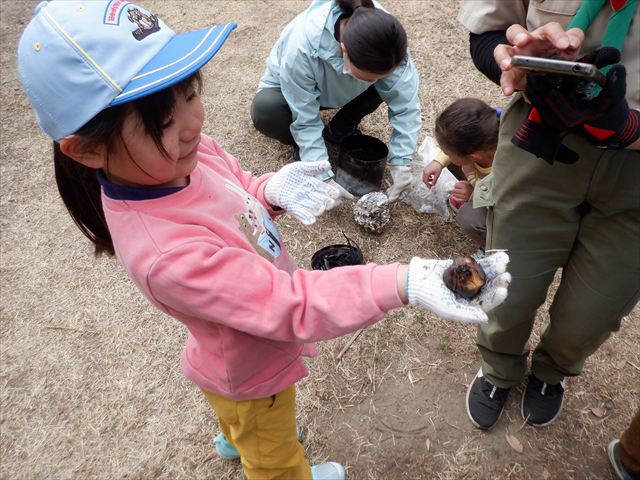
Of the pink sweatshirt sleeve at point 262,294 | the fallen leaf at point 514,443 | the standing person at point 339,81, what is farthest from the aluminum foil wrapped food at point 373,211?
the pink sweatshirt sleeve at point 262,294

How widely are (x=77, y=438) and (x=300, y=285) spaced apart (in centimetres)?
183

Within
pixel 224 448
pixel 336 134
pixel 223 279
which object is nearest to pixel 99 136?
pixel 223 279

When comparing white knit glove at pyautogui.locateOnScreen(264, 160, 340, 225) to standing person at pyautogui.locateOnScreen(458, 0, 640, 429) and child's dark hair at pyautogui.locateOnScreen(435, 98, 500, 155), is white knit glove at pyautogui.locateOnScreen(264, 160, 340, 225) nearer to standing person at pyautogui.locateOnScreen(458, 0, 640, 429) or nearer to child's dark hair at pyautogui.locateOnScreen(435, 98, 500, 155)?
standing person at pyautogui.locateOnScreen(458, 0, 640, 429)

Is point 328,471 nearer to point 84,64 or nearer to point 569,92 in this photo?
point 569,92

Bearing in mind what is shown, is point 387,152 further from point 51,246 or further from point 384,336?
point 51,246

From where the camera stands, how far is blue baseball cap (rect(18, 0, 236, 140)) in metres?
1.00

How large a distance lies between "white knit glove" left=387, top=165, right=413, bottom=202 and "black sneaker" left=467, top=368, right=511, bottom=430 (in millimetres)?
1389

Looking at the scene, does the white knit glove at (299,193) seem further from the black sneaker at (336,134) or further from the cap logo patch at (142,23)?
the black sneaker at (336,134)

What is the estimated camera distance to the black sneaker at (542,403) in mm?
2227

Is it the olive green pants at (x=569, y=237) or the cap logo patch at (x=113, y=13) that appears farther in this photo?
the olive green pants at (x=569, y=237)

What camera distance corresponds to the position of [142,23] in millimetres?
1114

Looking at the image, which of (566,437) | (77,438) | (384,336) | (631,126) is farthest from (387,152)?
(77,438)

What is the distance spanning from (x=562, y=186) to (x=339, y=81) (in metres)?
2.07

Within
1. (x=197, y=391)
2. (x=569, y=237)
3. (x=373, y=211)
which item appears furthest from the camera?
(x=373, y=211)
